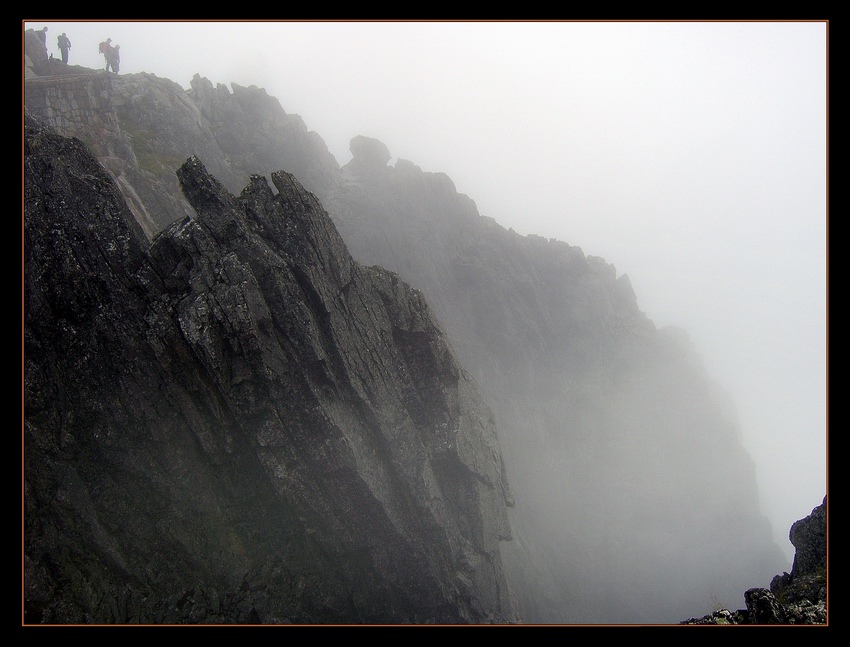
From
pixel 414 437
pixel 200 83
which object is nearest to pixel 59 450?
pixel 414 437

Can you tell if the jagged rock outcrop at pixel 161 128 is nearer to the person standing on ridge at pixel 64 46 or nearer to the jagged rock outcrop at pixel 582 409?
the person standing on ridge at pixel 64 46

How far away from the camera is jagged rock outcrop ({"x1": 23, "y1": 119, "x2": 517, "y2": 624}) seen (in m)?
25.1

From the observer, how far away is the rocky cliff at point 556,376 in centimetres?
5912

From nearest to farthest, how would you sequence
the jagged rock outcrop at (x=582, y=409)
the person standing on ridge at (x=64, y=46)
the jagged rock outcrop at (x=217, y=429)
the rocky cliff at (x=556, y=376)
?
1. the jagged rock outcrop at (x=217, y=429)
2. the person standing on ridge at (x=64, y=46)
3. the rocky cliff at (x=556, y=376)
4. the jagged rock outcrop at (x=582, y=409)

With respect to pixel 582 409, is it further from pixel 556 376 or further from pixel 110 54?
pixel 110 54

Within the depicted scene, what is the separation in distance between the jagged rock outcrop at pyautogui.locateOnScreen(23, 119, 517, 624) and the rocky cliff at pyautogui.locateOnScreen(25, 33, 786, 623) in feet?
86.7

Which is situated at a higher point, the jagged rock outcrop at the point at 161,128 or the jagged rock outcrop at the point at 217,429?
the jagged rock outcrop at the point at 161,128

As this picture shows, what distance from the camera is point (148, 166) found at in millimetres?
49469

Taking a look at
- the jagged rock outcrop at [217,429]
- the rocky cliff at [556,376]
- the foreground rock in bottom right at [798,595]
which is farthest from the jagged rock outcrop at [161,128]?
the foreground rock in bottom right at [798,595]

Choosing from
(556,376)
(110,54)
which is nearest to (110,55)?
(110,54)

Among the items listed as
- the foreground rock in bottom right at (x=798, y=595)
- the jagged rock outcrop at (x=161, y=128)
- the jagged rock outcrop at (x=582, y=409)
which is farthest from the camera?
the jagged rock outcrop at (x=582, y=409)

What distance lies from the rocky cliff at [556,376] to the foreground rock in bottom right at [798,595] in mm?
31460

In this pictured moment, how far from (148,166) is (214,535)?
43.5 metres

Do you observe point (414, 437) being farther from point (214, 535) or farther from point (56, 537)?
point (56, 537)
